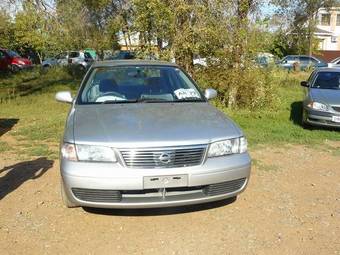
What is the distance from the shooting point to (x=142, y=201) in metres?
4.13

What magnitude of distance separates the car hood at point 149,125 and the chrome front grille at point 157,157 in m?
0.05

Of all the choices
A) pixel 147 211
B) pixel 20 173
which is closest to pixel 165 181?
pixel 147 211

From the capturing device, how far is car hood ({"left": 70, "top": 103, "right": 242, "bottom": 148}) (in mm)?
4172

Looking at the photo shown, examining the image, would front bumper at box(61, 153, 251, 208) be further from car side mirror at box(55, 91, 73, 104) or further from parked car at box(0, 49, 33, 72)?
parked car at box(0, 49, 33, 72)

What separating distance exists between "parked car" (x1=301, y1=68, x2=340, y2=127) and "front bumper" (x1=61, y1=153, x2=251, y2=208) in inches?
218

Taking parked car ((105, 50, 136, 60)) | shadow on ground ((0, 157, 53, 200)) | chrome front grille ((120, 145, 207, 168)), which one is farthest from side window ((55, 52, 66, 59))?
chrome front grille ((120, 145, 207, 168))

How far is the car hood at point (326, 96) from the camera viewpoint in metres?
9.48

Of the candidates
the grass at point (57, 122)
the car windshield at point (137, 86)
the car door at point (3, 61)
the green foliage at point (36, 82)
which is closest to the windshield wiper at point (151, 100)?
the car windshield at point (137, 86)

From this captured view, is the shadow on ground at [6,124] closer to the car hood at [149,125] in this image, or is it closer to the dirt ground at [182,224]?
the dirt ground at [182,224]

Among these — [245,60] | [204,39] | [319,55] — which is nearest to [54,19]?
[204,39]

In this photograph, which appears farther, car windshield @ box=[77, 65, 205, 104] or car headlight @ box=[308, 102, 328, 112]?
car headlight @ box=[308, 102, 328, 112]

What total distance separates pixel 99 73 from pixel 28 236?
8.07 ft

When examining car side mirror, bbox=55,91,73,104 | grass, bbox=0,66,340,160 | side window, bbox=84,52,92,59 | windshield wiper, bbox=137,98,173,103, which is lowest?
side window, bbox=84,52,92,59

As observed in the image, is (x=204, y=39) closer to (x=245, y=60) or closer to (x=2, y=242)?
(x=245, y=60)
